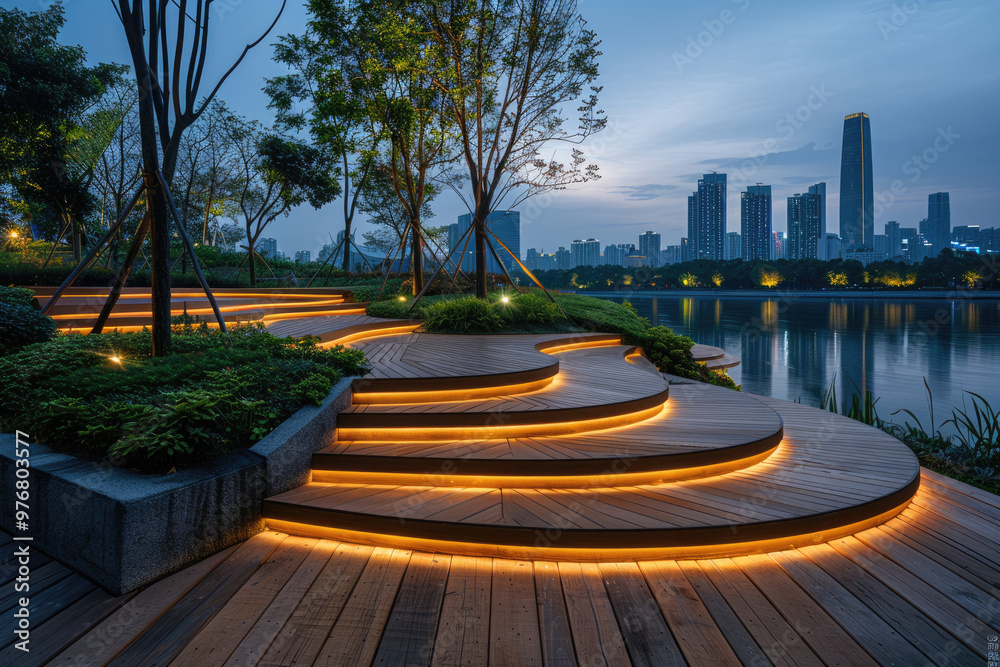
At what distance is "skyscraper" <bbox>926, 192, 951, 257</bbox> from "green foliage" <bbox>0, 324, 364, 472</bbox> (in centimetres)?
8656

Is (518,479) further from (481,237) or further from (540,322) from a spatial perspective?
(481,237)

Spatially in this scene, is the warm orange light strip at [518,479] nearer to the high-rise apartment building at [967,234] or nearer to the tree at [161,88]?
the tree at [161,88]

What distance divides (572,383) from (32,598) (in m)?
4.19

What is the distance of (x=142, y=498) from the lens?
7.23 feet

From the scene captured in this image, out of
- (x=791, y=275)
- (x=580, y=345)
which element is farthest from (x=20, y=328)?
(x=791, y=275)

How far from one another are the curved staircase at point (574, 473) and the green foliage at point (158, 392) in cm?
50

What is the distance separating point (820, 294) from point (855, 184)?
4128 cm

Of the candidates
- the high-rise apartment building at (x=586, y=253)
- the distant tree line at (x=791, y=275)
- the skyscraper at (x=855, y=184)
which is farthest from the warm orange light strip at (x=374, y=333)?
the skyscraper at (x=855, y=184)

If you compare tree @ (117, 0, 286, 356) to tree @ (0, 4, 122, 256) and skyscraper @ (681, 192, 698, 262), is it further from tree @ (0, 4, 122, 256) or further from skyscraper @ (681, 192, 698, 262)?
skyscraper @ (681, 192, 698, 262)

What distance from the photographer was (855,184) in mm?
74125

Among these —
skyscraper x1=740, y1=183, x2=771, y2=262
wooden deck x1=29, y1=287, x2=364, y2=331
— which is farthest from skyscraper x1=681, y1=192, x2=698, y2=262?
wooden deck x1=29, y1=287, x2=364, y2=331

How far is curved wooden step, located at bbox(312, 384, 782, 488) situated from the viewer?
296cm

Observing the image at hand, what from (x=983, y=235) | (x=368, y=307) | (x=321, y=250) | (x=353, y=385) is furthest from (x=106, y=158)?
(x=983, y=235)

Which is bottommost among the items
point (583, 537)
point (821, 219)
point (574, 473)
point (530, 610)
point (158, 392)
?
point (530, 610)
